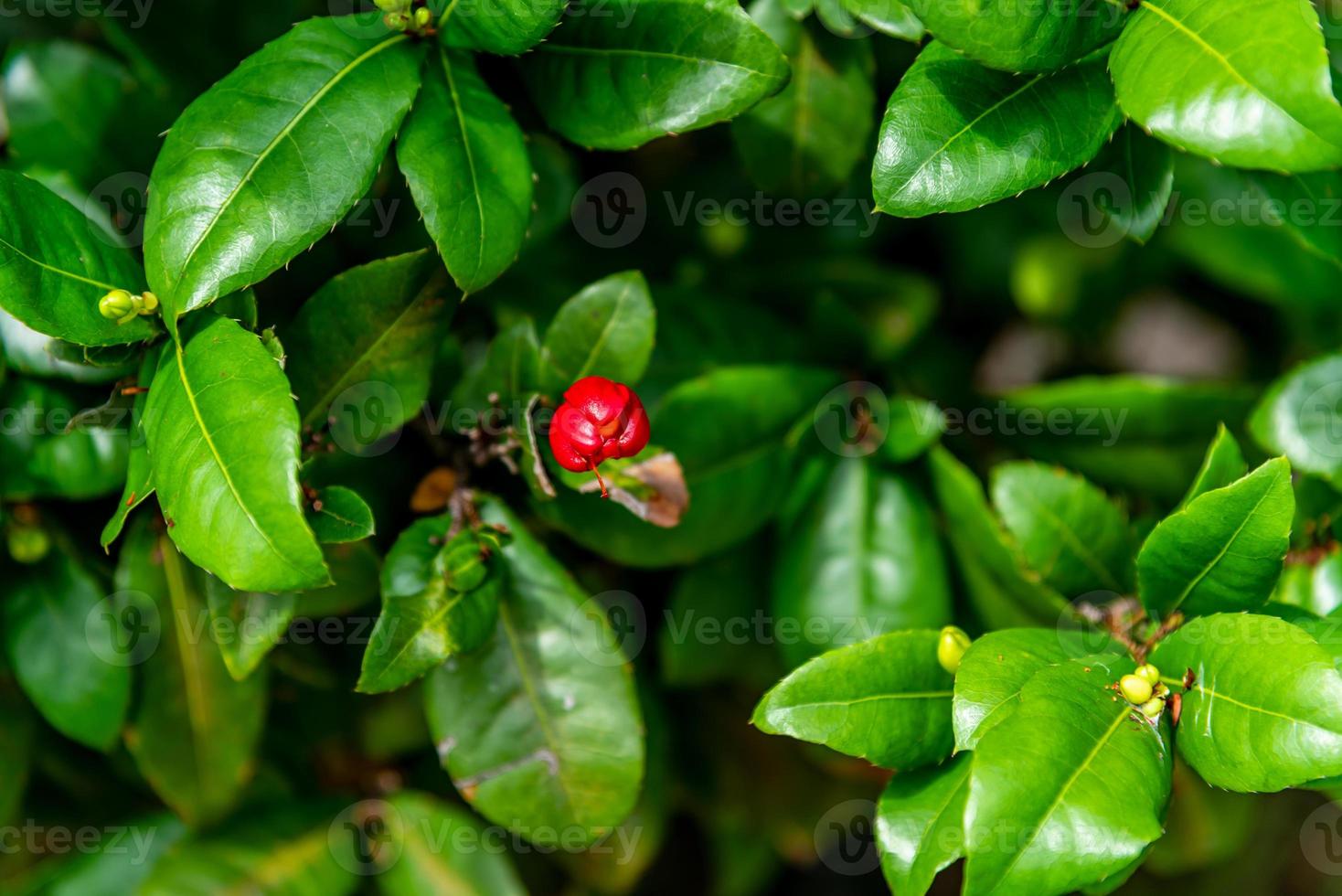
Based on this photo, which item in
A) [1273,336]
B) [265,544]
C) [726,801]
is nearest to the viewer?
[265,544]

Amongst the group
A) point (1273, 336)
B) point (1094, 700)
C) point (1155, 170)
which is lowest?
point (1273, 336)

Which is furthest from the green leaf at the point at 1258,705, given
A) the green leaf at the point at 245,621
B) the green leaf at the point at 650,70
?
the green leaf at the point at 245,621

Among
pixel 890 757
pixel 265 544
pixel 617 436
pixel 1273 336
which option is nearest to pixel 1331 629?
pixel 890 757

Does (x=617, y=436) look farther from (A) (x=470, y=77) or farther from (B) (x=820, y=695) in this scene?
(A) (x=470, y=77)

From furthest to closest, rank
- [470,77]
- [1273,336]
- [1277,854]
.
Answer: [1277,854], [1273,336], [470,77]

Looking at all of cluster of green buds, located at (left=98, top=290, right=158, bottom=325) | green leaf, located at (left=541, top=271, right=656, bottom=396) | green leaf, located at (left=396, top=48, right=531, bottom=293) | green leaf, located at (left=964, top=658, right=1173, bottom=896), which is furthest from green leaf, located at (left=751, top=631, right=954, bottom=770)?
cluster of green buds, located at (left=98, top=290, right=158, bottom=325)

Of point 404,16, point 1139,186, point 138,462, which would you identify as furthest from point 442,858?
point 1139,186
